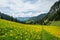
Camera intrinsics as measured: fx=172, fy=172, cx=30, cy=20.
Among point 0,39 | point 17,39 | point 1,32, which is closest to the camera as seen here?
point 0,39

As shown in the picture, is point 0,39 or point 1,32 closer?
point 0,39

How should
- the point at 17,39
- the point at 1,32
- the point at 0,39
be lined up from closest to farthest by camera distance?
the point at 0,39, the point at 17,39, the point at 1,32

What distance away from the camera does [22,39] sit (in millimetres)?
17531

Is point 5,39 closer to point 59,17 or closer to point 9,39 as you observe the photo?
point 9,39

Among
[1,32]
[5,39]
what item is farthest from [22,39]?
[1,32]

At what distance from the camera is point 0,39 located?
51.8 ft

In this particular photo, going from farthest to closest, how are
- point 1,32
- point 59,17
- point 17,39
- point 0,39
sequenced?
point 59,17 → point 1,32 → point 17,39 → point 0,39

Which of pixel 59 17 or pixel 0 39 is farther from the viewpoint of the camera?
pixel 59 17

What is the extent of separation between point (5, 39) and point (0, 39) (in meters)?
0.49

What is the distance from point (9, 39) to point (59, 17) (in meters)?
182

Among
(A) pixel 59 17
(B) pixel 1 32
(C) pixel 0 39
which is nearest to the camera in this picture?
(C) pixel 0 39

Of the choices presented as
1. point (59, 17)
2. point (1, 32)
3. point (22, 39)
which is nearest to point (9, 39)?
point (22, 39)

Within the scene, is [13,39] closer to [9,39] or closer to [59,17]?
[9,39]

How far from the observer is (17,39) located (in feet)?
55.9
